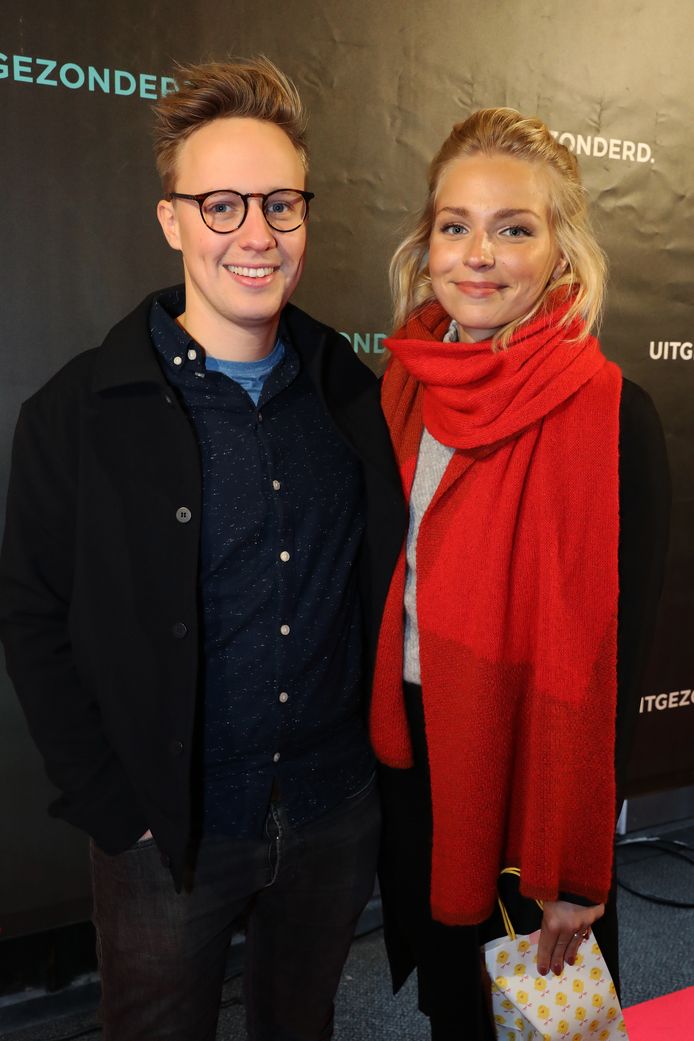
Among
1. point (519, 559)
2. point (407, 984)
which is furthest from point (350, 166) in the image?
point (407, 984)

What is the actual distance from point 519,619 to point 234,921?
66 cm

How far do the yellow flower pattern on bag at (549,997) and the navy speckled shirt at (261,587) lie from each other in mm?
388

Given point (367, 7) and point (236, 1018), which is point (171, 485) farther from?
point (236, 1018)

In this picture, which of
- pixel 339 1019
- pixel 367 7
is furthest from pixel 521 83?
pixel 339 1019

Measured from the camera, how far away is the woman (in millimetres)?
1427

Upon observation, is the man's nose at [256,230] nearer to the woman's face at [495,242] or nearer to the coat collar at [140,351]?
the coat collar at [140,351]

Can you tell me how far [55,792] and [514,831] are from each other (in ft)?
3.62

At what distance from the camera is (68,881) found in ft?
7.20

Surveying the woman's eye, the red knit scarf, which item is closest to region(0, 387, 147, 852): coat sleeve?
the red knit scarf

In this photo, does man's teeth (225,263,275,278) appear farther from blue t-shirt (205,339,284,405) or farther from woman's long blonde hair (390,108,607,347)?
woman's long blonde hair (390,108,607,347)

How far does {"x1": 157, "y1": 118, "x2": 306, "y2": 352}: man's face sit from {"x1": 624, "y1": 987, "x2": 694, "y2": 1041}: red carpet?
4.79ft

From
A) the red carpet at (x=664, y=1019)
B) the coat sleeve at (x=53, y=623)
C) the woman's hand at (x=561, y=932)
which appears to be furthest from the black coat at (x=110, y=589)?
the red carpet at (x=664, y=1019)

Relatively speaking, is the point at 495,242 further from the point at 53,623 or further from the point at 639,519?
the point at 53,623

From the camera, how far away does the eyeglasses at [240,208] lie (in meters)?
1.34
